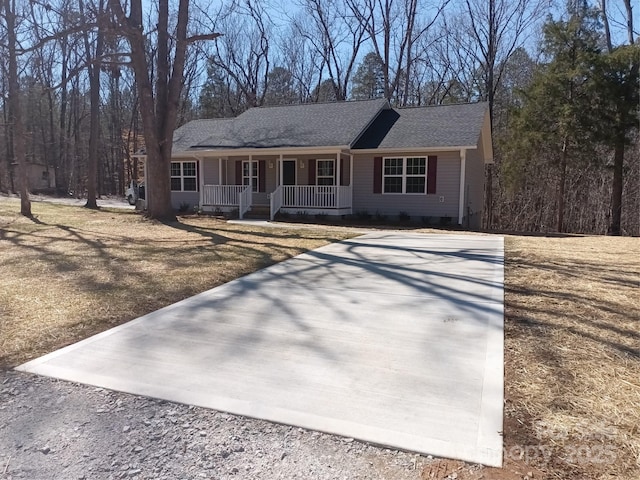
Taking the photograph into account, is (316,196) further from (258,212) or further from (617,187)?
(617,187)

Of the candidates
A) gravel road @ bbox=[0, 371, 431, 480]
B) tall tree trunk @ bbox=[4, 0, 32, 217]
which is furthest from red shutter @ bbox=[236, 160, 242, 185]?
gravel road @ bbox=[0, 371, 431, 480]

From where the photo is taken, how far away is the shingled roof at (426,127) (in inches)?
588

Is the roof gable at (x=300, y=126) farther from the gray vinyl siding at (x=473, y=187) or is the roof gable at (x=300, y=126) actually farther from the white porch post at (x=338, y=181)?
the gray vinyl siding at (x=473, y=187)

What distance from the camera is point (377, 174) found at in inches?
631

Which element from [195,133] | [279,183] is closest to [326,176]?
[279,183]

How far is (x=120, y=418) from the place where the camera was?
8.17 ft

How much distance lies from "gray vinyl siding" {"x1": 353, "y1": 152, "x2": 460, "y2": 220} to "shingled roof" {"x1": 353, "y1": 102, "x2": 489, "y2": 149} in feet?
1.77

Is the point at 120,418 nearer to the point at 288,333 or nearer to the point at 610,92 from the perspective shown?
the point at 288,333

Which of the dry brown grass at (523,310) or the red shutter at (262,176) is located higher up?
the red shutter at (262,176)

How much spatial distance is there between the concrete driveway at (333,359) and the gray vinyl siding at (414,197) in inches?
395

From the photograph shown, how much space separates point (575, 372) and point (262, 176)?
1583 centimetres

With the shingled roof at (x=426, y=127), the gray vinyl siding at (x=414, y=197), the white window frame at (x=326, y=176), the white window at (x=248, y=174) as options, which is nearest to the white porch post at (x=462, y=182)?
the gray vinyl siding at (x=414, y=197)

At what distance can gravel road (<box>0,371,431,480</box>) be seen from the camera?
2045 mm

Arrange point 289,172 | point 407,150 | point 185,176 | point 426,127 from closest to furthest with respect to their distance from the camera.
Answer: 1. point 407,150
2. point 426,127
3. point 289,172
4. point 185,176
